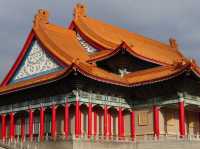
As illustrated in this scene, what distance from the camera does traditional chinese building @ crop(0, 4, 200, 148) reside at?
30.8 meters

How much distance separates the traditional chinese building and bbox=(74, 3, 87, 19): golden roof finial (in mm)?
2222

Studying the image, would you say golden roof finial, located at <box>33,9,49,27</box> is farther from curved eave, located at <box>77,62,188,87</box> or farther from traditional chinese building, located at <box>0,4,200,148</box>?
curved eave, located at <box>77,62,188,87</box>

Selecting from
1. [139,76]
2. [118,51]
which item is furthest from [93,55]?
[139,76]

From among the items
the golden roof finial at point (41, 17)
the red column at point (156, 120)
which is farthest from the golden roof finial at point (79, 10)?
the red column at point (156, 120)

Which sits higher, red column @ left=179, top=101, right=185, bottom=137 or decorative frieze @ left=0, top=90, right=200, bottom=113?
decorative frieze @ left=0, top=90, right=200, bottom=113

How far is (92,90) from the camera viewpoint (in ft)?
105

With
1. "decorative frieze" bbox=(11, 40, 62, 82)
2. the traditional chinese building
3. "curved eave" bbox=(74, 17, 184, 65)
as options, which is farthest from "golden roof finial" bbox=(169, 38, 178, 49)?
"decorative frieze" bbox=(11, 40, 62, 82)

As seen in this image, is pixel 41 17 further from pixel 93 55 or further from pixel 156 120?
pixel 156 120

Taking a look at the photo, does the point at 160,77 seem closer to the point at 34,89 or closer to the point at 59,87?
the point at 59,87

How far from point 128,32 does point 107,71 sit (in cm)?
1238

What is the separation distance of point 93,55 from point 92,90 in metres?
5.58

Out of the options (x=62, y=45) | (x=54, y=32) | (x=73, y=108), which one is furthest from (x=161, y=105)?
(x=54, y=32)

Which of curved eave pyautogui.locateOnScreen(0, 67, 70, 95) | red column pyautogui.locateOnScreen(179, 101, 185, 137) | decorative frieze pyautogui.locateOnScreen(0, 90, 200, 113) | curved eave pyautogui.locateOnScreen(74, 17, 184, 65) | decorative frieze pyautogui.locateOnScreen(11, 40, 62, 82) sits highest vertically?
curved eave pyautogui.locateOnScreen(74, 17, 184, 65)

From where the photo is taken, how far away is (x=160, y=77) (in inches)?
1218
